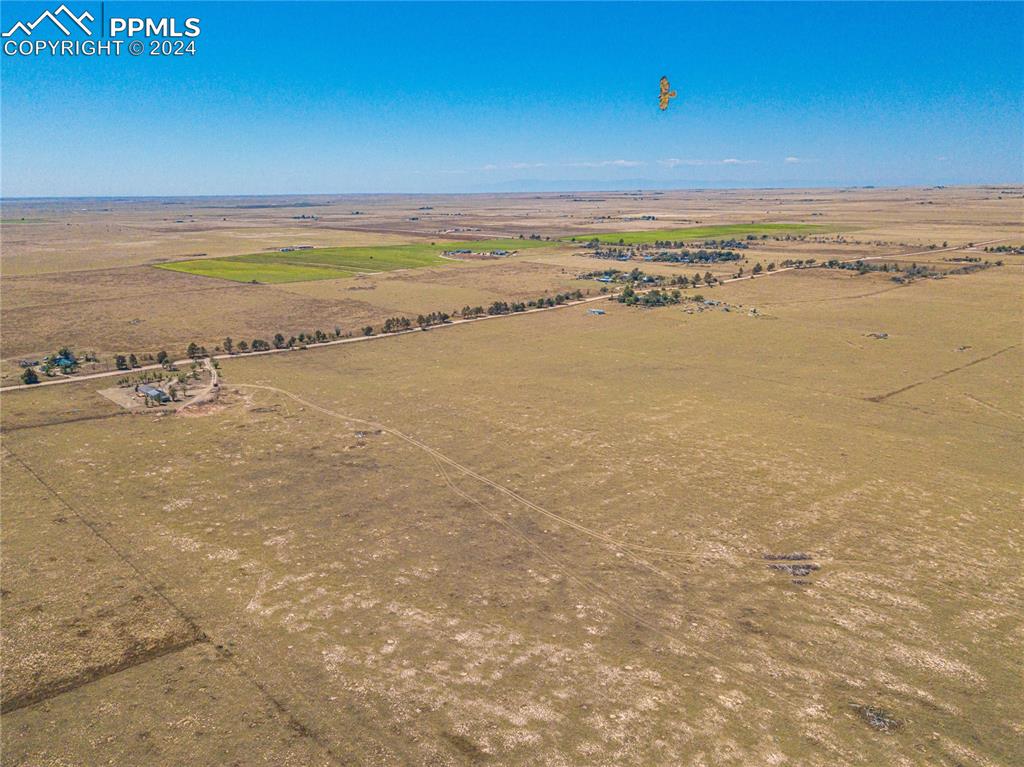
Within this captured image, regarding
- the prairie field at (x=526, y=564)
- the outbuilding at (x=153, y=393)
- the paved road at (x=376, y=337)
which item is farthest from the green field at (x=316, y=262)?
the prairie field at (x=526, y=564)

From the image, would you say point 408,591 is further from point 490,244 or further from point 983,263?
point 490,244

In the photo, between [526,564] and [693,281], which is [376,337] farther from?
[693,281]

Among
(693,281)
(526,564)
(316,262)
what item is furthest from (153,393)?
(316,262)

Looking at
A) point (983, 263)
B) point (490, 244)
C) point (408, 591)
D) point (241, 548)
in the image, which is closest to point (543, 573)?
point (408, 591)

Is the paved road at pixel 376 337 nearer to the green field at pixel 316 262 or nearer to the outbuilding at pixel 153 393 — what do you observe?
the outbuilding at pixel 153 393

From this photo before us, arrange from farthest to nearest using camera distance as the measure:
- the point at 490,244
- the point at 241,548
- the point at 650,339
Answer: the point at 490,244 < the point at 650,339 < the point at 241,548

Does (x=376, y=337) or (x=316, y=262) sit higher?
(x=316, y=262)
